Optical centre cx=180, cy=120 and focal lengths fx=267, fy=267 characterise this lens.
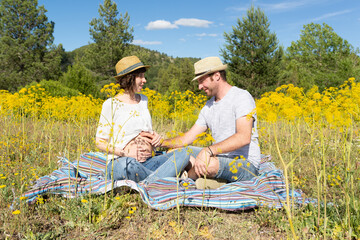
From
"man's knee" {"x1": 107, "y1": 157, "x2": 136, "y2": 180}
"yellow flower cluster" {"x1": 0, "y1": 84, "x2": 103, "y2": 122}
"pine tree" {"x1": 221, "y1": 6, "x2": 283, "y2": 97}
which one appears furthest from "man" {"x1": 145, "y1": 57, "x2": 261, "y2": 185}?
"pine tree" {"x1": 221, "y1": 6, "x2": 283, "y2": 97}

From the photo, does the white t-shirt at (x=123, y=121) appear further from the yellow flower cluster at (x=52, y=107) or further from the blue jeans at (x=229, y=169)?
the blue jeans at (x=229, y=169)

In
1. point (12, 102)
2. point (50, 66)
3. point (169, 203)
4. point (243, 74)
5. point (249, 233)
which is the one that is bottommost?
point (249, 233)

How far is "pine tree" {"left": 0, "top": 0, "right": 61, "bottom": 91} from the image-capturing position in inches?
886

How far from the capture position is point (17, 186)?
254 centimetres

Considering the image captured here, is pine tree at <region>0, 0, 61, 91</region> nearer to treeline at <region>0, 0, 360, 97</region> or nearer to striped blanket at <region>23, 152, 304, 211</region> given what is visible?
treeline at <region>0, 0, 360, 97</region>

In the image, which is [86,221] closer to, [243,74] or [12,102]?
[12,102]

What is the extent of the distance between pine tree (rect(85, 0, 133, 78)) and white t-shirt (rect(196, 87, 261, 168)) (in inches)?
840

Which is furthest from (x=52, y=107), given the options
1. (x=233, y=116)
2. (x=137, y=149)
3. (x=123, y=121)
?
(x=233, y=116)

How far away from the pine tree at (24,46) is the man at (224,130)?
76.4ft

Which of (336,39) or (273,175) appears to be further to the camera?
(336,39)

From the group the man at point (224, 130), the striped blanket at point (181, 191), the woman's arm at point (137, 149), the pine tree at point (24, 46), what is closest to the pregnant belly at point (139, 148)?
the woman's arm at point (137, 149)

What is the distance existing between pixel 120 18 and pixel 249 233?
24.5 metres

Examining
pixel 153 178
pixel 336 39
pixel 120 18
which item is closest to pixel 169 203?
pixel 153 178

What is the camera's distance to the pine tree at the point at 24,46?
22500 millimetres
